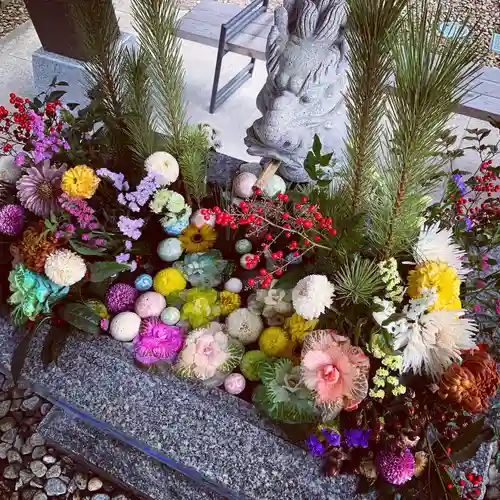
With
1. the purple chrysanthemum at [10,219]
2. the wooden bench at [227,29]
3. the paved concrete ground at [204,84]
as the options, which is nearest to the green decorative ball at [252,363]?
the purple chrysanthemum at [10,219]

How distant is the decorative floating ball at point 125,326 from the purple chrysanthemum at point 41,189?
10.2 inches

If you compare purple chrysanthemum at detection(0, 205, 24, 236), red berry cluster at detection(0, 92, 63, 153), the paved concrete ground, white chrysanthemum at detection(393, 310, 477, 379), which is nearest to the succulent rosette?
white chrysanthemum at detection(393, 310, 477, 379)

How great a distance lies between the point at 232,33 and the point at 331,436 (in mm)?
1875

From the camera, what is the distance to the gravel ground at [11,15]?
304 cm

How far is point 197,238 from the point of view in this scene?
119 cm

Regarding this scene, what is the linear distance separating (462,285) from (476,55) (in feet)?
1.82

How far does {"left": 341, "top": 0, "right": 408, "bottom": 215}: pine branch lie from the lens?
662 millimetres

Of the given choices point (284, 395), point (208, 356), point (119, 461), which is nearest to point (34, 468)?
point (119, 461)

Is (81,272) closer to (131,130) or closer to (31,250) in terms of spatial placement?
(31,250)

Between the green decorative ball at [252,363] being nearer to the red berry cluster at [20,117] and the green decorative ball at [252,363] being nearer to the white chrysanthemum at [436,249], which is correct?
the white chrysanthemum at [436,249]

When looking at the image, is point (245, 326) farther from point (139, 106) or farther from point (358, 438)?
point (139, 106)

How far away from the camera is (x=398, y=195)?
33.0 inches

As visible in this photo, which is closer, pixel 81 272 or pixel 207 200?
pixel 81 272

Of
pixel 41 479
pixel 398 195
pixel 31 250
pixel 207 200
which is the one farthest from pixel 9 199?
pixel 398 195
